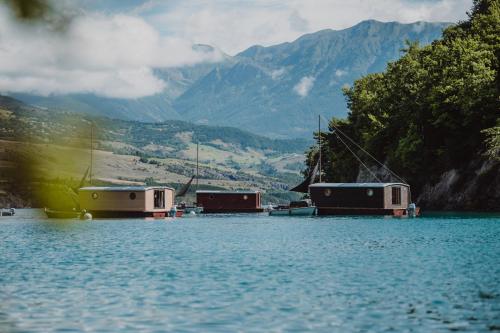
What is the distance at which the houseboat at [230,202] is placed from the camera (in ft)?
560

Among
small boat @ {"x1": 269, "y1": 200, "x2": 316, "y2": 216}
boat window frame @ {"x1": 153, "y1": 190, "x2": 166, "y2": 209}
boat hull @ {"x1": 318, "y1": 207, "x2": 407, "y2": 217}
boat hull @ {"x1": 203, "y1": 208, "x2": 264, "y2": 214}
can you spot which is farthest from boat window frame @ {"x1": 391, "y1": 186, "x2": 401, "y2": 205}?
boat hull @ {"x1": 203, "y1": 208, "x2": 264, "y2": 214}

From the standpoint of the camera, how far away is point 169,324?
88.9 feet

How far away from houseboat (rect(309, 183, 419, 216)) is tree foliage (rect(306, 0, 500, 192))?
40.7ft

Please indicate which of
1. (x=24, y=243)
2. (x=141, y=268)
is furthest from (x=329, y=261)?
(x=24, y=243)

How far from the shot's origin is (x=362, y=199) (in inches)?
5034

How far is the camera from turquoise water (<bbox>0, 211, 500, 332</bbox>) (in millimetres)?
27297

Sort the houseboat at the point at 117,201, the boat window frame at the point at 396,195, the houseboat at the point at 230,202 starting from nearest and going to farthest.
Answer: the boat window frame at the point at 396,195 → the houseboat at the point at 117,201 → the houseboat at the point at 230,202

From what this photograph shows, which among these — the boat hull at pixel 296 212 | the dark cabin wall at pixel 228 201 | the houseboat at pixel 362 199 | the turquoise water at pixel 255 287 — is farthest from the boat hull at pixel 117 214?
the turquoise water at pixel 255 287

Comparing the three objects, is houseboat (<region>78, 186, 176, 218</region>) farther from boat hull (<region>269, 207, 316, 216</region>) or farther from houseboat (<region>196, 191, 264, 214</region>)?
houseboat (<region>196, 191, 264, 214</region>)

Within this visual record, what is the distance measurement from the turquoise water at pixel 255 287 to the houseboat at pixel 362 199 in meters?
58.4

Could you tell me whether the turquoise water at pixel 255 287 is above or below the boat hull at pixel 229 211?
below

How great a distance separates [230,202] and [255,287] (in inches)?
5306

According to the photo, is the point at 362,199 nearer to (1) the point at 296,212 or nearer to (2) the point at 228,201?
(1) the point at 296,212

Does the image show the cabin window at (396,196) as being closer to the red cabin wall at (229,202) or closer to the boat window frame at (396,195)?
the boat window frame at (396,195)
